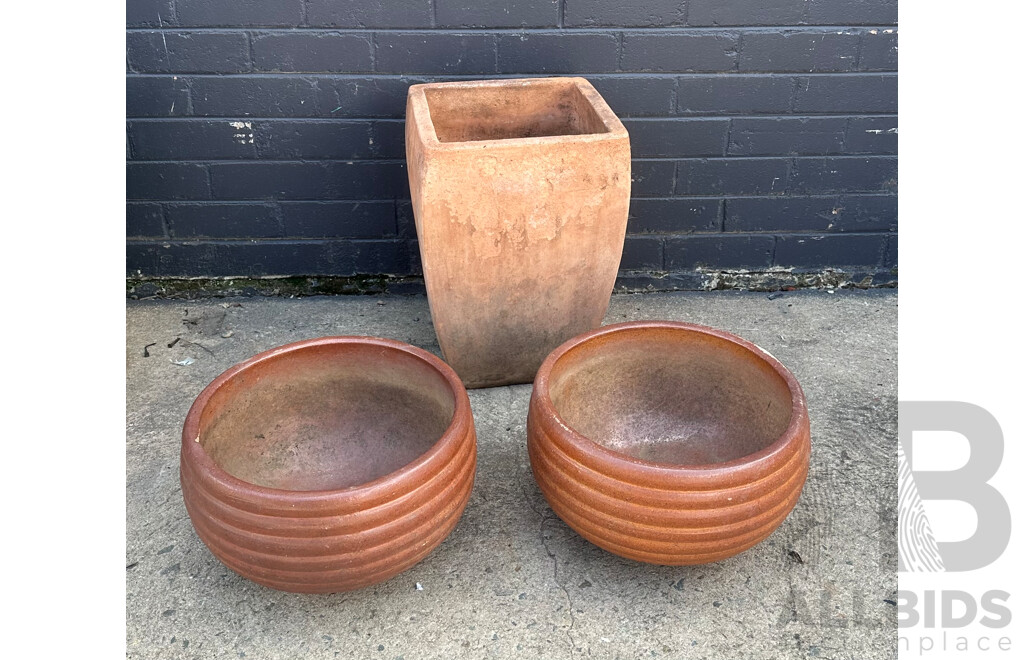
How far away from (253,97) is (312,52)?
0.85 feet

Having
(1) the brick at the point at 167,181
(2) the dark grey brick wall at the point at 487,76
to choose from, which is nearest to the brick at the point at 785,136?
(2) the dark grey brick wall at the point at 487,76

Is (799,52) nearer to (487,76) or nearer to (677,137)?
(677,137)

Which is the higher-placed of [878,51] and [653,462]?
[878,51]

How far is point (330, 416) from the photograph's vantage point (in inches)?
93.8

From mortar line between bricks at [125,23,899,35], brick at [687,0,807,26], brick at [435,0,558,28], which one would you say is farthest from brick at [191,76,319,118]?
brick at [687,0,807,26]

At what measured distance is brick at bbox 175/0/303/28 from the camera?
9.11 ft

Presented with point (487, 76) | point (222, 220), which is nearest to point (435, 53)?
point (487, 76)

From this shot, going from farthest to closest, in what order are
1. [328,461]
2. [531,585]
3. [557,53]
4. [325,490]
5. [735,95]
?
[735,95] < [557,53] < [328,461] < [531,585] < [325,490]

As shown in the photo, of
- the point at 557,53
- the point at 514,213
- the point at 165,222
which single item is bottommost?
the point at 165,222

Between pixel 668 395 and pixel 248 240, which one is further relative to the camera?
pixel 248 240

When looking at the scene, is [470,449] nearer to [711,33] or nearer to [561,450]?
[561,450]

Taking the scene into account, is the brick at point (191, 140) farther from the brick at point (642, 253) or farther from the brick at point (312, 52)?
the brick at point (642, 253)

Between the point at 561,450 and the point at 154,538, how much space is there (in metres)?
1.10

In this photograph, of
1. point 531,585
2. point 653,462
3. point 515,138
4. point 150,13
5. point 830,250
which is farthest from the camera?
point 830,250
